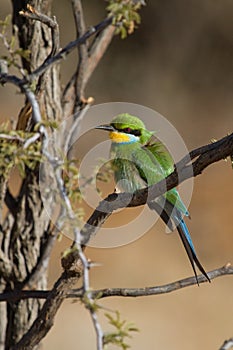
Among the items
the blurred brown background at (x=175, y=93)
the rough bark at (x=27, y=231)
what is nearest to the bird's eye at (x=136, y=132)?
the rough bark at (x=27, y=231)

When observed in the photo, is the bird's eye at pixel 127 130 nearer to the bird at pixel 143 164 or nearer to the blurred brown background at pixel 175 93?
the bird at pixel 143 164

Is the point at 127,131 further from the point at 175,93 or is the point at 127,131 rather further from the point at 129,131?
the point at 175,93

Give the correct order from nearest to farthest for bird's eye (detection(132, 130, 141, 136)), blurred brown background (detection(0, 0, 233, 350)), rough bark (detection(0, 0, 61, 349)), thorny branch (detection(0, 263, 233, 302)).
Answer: thorny branch (detection(0, 263, 233, 302)) → rough bark (detection(0, 0, 61, 349)) → bird's eye (detection(132, 130, 141, 136)) → blurred brown background (detection(0, 0, 233, 350))

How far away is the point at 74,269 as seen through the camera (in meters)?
1.20

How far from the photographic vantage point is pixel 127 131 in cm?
164

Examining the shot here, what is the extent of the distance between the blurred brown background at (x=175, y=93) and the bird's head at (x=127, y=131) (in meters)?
1.82

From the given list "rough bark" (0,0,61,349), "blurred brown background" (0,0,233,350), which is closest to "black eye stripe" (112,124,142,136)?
"rough bark" (0,0,61,349)

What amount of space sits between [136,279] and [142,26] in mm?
1765

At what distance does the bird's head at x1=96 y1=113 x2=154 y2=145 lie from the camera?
163 cm

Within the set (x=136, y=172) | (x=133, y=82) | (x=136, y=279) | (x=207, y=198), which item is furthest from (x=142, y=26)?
(x=136, y=172)

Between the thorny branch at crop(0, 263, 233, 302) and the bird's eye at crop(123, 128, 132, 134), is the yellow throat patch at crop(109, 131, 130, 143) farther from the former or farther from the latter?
the thorny branch at crop(0, 263, 233, 302)

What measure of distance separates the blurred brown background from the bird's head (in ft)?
5.98

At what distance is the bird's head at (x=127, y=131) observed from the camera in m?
1.63

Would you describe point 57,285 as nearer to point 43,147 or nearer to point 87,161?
point 87,161
